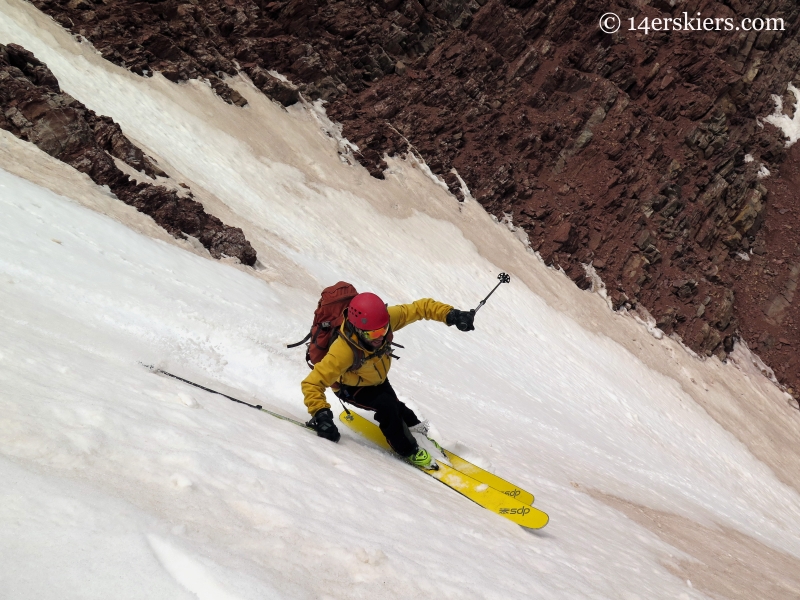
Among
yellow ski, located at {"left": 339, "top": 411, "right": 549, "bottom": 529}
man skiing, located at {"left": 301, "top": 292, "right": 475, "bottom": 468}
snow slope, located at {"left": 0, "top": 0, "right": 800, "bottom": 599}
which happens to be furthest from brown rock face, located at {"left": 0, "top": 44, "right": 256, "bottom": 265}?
man skiing, located at {"left": 301, "top": 292, "right": 475, "bottom": 468}

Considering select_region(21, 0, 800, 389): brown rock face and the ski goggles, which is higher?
select_region(21, 0, 800, 389): brown rock face

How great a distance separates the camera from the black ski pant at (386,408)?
6.03 m

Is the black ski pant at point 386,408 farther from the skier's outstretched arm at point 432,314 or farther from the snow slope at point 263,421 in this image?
the skier's outstretched arm at point 432,314

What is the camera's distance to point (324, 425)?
5348mm

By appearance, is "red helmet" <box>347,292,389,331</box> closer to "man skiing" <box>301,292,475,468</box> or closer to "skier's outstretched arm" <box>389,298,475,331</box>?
"man skiing" <box>301,292,475,468</box>

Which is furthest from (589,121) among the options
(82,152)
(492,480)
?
(492,480)

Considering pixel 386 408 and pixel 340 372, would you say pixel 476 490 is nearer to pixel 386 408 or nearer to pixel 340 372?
pixel 386 408

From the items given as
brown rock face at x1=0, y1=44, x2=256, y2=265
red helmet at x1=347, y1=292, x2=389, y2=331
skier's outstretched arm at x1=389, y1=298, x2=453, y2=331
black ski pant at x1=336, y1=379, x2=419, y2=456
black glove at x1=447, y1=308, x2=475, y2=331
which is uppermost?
black glove at x1=447, y1=308, x2=475, y2=331

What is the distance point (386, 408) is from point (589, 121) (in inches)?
1217

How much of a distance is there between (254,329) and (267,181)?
12.3 meters

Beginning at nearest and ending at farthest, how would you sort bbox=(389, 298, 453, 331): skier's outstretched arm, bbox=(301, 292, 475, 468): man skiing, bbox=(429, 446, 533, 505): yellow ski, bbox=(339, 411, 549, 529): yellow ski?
bbox=(339, 411, 549, 529): yellow ski
bbox=(301, 292, 475, 468): man skiing
bbox=(429, 446, 533, 505): yellow ski
bbox=(389, 298, 453, 331): skier's outstretched arm

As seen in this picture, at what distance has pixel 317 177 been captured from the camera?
74.6 ft

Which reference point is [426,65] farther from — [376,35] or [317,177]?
[317,177]

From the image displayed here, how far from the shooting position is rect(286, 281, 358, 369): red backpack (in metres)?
6.05
